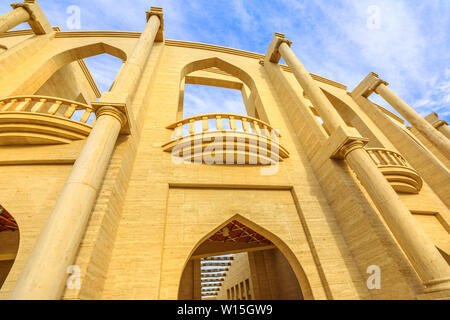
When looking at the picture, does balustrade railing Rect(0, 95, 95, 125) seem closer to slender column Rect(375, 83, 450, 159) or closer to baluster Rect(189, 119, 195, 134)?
baluster Rect(189, 119, 195, 134)

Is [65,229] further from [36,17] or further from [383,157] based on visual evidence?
[36,17]

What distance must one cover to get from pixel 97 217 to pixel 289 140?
512 centimetres

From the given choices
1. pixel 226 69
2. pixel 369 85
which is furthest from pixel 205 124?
pixel 369 85

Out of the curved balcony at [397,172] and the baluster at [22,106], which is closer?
the baluster at [22,106]

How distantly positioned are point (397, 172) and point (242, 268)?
7.48m

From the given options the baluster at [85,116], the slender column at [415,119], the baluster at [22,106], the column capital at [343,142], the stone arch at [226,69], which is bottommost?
the column capital at [343,142]

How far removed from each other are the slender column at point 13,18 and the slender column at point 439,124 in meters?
17.9

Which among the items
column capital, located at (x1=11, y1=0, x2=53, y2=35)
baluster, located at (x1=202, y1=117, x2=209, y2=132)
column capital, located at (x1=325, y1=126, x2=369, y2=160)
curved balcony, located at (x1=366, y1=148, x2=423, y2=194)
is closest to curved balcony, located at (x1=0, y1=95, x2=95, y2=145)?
baluster, located at (x1=202, y1=117, x2=209, y2=132)

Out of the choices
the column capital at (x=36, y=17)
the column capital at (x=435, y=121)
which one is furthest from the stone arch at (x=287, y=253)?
the column capital at (x=435, y=121)

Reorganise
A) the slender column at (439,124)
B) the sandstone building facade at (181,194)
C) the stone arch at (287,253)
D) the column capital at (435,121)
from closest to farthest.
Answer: the sandstone building facade at (181,194) → the stone arch at (287,253) → the slender column at (439,124) → the column capital at (435,121)

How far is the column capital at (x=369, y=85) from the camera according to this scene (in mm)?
9866

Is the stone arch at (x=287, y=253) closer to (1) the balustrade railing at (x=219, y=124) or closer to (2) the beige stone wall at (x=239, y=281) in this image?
(1) the balustrade railing at (x=219, y=124)

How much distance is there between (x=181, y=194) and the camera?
4.27m

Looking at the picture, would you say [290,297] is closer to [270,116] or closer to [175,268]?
[175,268]
